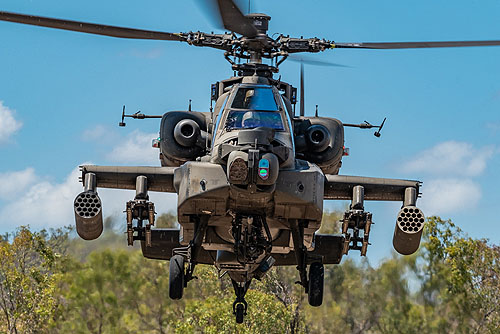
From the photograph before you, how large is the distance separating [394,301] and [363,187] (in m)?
20.3

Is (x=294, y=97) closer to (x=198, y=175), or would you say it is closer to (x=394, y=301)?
(x=198, y=175)

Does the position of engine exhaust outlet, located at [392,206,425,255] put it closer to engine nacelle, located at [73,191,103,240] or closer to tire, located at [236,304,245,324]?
tire, located at [236,304,245,324]

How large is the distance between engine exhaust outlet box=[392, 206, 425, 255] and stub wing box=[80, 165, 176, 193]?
3328 mm

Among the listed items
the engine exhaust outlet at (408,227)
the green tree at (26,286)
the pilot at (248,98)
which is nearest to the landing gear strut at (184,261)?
the pilot at (248,98)

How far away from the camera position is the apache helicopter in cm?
1206

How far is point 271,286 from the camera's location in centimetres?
3020

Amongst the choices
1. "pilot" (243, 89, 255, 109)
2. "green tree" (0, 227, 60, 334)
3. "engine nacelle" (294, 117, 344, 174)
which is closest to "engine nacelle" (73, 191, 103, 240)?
"pilot" (243, 89, 255, 109)

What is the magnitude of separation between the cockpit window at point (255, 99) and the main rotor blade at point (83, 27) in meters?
1.96

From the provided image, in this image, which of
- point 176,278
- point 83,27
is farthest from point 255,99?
point 176,278

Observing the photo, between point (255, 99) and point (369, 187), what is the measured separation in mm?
2303

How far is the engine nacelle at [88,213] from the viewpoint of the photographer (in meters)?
13.0

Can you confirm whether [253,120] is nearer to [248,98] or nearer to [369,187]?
[248,98]

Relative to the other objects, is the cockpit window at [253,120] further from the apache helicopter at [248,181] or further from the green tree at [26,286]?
the green tree at [26,286]

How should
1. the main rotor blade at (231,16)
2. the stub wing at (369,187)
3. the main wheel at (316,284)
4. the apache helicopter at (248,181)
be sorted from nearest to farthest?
the main rotor blade at (231,16) → the apache helicopter at (248,181) → the main wheel at (316,284) → the stub wing at (369,187)
